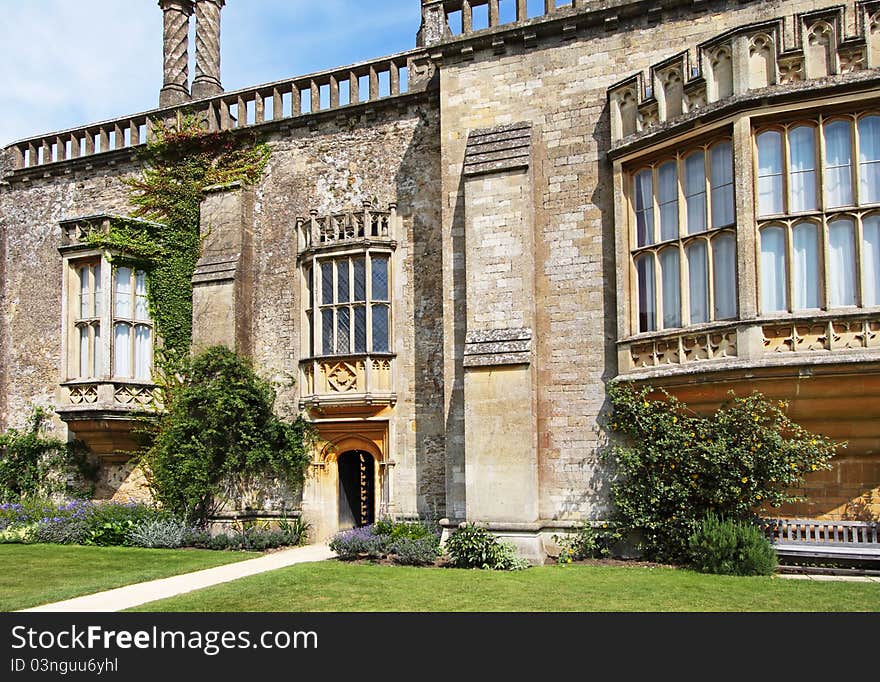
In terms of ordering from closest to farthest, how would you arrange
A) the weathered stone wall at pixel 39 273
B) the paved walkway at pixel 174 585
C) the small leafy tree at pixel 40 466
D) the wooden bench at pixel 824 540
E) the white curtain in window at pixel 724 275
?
the paved walkway at pixel 174 585
the wooden bench at pixel 824 540
the white curtain in window at pixel 724 275
the small leafy tree at pixel 40 466
the weathered stone wall at pixel 39 273

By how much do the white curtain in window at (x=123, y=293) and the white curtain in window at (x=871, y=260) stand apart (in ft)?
47.8

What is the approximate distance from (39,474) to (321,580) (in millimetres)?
11549

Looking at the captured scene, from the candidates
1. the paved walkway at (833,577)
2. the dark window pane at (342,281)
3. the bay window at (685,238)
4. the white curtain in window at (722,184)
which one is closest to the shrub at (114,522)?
the dark window pane at (342,281)

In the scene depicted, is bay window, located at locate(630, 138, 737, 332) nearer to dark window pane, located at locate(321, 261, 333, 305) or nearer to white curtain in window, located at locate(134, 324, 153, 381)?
dark window pane, located at locate(321, 261, 333, 305)

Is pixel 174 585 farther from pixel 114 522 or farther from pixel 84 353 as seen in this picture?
pixel 84 353

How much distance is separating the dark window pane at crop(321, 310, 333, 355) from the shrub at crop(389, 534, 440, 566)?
4767mm

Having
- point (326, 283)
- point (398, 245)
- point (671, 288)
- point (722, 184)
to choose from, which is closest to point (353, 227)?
point (398, 245)

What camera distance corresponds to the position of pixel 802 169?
11.5 meters

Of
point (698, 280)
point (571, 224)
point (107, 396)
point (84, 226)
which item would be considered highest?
point (84, 226)

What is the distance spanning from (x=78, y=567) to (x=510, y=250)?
8823mm

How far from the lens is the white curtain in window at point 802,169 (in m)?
11.5

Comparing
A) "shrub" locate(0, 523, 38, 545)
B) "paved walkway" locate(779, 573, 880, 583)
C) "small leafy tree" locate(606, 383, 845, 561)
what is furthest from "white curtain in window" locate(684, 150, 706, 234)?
"shrub" locate(0, 523, 38, 545)

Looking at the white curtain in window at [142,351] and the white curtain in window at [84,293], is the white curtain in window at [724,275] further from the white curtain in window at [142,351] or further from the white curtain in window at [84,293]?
the white curtain in window at [84,293]
